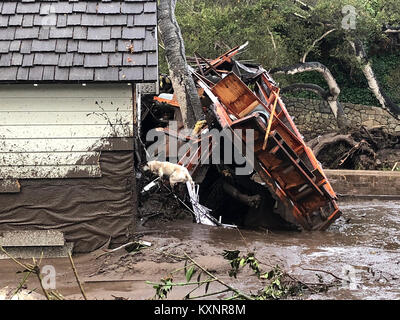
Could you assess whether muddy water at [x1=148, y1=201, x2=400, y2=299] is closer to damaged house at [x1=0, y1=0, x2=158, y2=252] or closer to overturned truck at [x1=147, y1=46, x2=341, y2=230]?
overturned truck at [x1=147, y1=46, x2=341, y2=230]

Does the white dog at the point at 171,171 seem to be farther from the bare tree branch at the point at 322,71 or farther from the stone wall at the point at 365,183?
the bare tree branch at the point at 322,71

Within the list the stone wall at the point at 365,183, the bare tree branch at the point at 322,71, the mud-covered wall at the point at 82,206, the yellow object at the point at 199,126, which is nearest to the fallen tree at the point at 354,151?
the stone wall at the point at 365,183

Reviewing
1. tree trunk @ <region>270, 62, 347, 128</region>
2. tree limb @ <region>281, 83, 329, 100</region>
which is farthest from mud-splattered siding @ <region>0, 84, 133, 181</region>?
tree limb @ <region>281, 83, 329, 100</region>

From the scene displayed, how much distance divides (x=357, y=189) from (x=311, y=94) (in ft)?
35.0

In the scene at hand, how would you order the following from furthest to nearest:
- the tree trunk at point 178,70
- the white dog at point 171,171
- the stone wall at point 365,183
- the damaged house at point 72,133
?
the stone wall at point 365,183, the tree trunk at point 178,70, the white dog at point 171,171, the damaged house at point 72,133

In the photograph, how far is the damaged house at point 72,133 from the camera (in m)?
8.69

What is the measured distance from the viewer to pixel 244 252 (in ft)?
28.1

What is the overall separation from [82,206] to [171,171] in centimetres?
172

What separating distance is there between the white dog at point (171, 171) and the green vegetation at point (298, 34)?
35.5 ft

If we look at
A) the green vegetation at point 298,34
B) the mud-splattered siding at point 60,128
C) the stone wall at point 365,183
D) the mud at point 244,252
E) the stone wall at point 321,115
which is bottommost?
the mud at point 244,252

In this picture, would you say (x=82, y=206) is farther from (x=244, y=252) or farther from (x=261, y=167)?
(x=261, y=167)

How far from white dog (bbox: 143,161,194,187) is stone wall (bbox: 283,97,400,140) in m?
16.3

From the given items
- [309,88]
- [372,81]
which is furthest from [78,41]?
[372,81]
